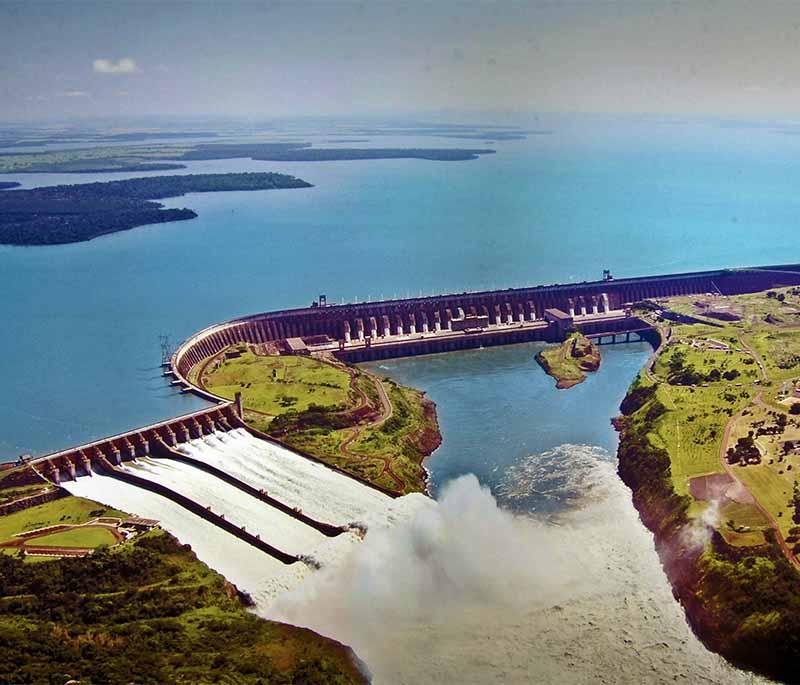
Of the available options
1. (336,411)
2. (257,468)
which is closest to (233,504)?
(257,468)

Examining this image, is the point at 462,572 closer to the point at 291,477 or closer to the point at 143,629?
the point at 143,629

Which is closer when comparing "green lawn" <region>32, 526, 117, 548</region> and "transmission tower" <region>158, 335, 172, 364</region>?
"green lawn" <region>32, 526, 117, 548</region>

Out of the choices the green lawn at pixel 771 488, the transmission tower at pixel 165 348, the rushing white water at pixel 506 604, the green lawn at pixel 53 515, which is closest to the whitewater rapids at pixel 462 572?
the rushing white water at pixel 506 604

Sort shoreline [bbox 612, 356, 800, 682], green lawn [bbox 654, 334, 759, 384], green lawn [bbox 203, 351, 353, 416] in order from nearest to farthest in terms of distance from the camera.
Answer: shoreline [bbox 612, 356, 800, 682]
green lawn [bbox 203, 351, 353, 416]
green lawn [bbox 654, 334, 759, 384]

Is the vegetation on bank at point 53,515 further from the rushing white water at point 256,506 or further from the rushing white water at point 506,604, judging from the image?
the rushing white water at point 506,604

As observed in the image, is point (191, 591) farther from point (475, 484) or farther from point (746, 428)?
point (746, 428)

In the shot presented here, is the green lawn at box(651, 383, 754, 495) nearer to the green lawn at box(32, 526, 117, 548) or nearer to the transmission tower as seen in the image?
the green lawn at box(32, 526, 117, 548)

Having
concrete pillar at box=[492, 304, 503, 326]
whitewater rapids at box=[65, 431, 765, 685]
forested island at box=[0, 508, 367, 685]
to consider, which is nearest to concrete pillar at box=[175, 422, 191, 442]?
whitewater rapids at box=[65, 431, 765, 685]

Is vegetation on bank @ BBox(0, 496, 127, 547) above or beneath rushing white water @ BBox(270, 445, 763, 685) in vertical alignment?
above
